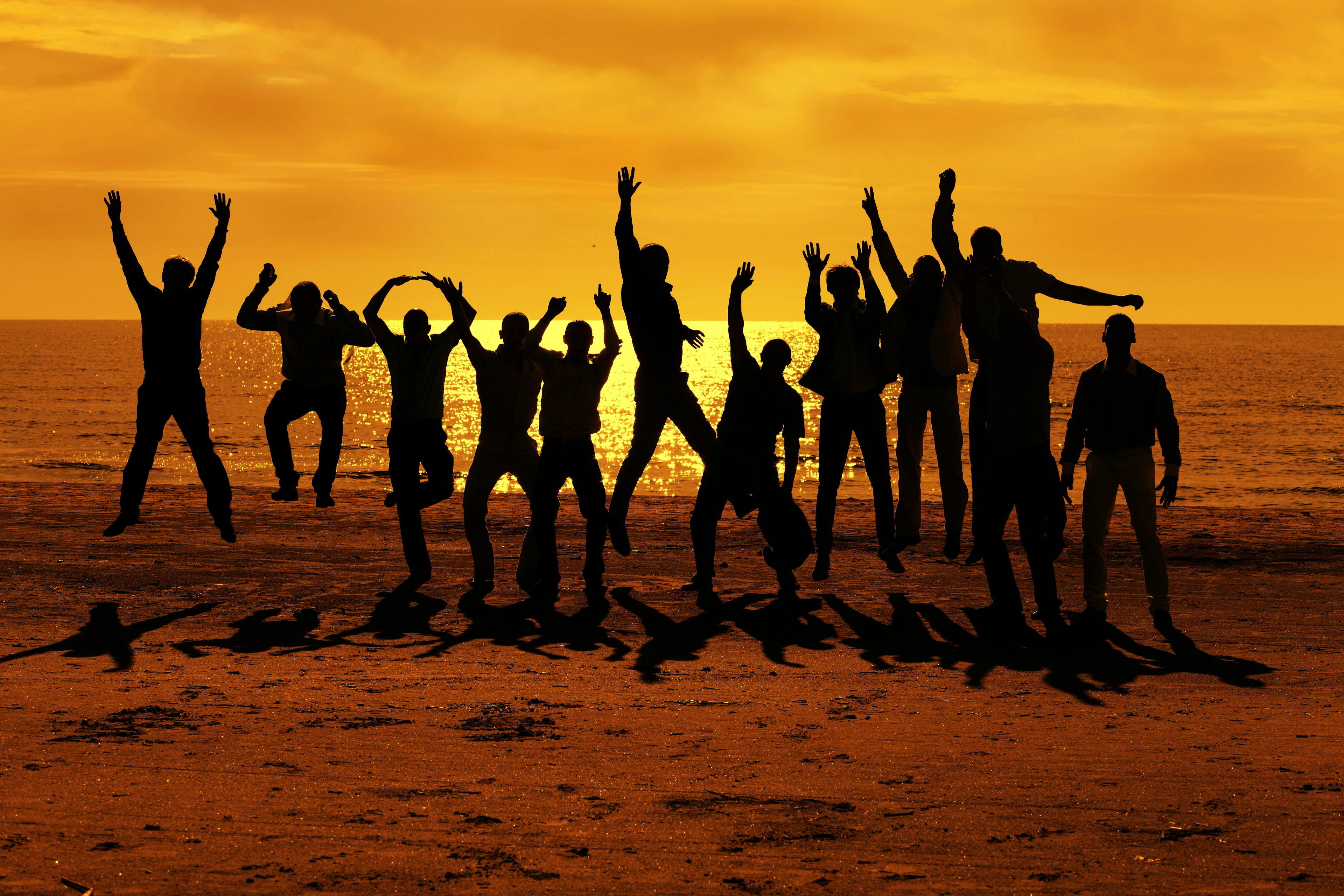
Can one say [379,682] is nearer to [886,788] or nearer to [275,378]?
[886,788]

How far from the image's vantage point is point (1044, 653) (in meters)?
7.91

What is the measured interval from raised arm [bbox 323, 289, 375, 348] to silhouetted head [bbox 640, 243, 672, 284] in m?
2.43

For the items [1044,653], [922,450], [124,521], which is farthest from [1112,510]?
[124,521]

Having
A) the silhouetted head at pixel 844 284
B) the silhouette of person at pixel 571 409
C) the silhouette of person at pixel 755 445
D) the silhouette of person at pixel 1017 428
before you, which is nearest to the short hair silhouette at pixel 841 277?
the silhouetted head at pixel 844 284

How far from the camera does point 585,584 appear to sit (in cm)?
999

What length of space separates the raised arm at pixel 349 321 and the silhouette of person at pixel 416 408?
23cm

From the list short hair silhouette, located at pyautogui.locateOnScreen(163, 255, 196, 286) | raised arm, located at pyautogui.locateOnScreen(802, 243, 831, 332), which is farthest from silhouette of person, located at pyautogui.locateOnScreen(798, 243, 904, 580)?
short hair silhouette, located at pyautogui.locateOnScreen(163, 255, 196, 286)

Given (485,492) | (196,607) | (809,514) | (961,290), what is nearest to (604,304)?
(485,492)

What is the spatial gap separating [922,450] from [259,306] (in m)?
5.37

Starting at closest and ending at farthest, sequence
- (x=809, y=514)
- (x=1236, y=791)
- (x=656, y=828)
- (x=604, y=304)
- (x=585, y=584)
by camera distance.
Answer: (x=656, y=828), (x=1236, y=791), (x=604, y=304), (x=585, y=584), (x=809, y=514)

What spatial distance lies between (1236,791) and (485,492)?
19.2ft

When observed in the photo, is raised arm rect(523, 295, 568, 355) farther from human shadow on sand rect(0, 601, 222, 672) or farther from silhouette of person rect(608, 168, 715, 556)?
human shadow on sand rect(0, 601, 222, 672)

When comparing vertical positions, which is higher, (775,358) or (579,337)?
(579,337)

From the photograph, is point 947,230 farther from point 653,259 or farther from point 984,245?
point 653,259
